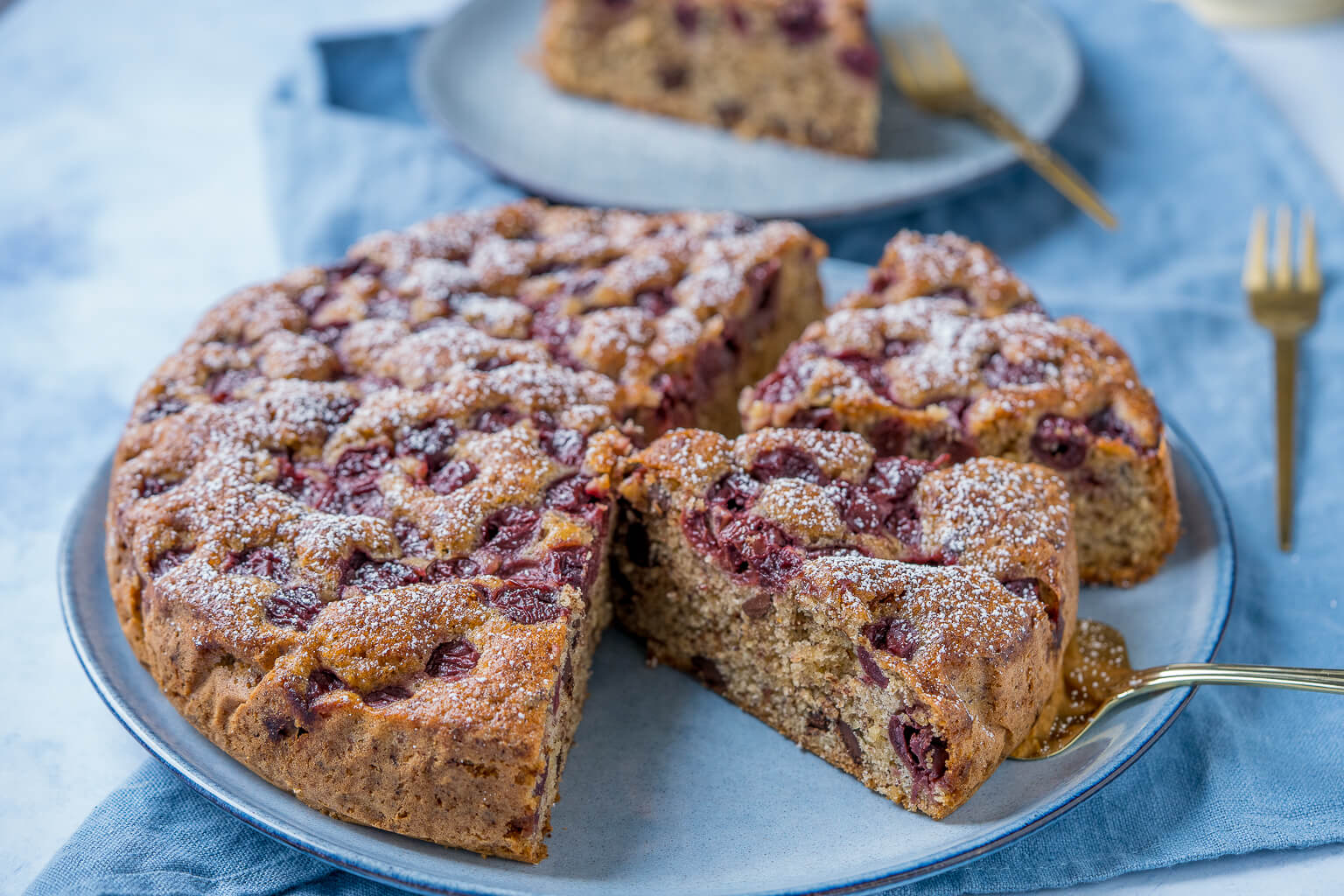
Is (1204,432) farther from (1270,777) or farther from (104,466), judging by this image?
(104,466)

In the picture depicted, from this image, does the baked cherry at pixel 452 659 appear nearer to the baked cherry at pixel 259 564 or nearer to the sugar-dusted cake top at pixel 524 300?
the baked cherry at pixel 259 564

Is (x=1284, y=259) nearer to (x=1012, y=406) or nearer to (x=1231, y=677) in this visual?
(x=1012, y=406)

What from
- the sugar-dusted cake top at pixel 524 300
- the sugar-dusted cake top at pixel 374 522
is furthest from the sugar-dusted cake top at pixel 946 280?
the sugar-dusted cake top at pixel 374 522

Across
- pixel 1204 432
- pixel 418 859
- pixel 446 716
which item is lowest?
pixel 1204 432

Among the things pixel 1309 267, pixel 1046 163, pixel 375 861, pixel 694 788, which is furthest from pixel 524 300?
pixel 1309 267

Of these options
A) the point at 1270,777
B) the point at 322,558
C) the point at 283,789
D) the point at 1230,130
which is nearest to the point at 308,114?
the point at 322,558

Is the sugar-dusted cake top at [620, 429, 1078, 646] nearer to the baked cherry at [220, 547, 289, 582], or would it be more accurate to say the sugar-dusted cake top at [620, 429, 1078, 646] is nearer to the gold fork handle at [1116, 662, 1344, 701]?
the gold fork handle at [1116, 662, 1344, 701]
